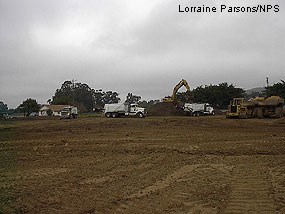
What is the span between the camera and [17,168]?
1220 centimetres

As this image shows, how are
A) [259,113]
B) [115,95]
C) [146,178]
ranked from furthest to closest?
[115,95], [259,113], [146,178]

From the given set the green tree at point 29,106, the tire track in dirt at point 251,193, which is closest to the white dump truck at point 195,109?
the tire track in dirt at point 251,193

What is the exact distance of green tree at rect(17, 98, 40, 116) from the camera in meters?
83.2

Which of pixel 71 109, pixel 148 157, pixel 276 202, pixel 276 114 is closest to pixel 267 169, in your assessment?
pixel 276 202

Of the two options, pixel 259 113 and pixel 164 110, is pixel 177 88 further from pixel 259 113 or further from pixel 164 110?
pixel 259 113

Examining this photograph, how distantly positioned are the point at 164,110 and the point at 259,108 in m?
19.0

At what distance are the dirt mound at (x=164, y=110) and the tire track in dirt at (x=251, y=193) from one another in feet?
139

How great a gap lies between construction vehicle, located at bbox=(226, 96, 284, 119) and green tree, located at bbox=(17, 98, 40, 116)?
55.5 metres

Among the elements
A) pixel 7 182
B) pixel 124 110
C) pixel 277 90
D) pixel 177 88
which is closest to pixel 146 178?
pixel 7 182

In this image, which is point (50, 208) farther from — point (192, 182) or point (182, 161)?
point (182, 161)

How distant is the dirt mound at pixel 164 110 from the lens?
5331 centimetres

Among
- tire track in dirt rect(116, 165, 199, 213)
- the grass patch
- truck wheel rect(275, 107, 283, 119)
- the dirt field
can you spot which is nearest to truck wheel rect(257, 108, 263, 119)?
truck wheel rect(275, 107, 283, 119)

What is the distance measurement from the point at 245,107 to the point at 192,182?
3021 cm

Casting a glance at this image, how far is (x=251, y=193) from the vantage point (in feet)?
26.0
